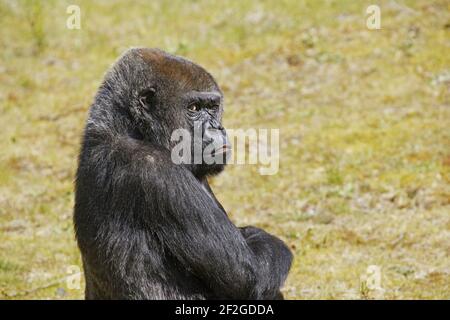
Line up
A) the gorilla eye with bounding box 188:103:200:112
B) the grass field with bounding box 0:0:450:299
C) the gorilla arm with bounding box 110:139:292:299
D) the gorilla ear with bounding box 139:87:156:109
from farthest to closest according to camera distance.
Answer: the grass field with bounding box 0:0:450:299
the gorilla eye with bounding box 188:103:200:112
the gorilla ear with bounding box 139:87:156:109
the gorilla arm with bounding box 110:139:292:299

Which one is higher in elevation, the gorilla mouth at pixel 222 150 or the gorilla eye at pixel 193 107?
the gorilla eye at pixel 193 107

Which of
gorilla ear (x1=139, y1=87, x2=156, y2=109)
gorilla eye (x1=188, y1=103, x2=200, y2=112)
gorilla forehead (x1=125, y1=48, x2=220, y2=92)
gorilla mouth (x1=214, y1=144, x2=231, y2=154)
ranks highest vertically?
gorilla forehead (x1=125, y1=48, x2=220, y2=92)

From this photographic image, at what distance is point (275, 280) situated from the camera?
18.3ft

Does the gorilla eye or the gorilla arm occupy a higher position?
the gorilla eye

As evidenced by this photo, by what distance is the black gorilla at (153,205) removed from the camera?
16.9 feet

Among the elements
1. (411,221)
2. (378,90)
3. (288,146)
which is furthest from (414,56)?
(411,221)

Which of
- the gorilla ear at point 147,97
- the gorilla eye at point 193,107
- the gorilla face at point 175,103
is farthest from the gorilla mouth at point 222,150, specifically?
the gorilla ear at point 147,97

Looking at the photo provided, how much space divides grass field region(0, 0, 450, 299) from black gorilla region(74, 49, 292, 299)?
202 cm

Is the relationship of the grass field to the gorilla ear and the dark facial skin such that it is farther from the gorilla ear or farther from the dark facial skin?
the gorilla ear

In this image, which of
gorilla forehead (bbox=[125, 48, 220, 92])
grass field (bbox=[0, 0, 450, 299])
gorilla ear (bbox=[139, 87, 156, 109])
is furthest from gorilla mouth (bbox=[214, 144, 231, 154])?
grass field (bbox=[0, 0, 450, 299])

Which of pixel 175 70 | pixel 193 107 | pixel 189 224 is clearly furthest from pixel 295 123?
pixel 189 224

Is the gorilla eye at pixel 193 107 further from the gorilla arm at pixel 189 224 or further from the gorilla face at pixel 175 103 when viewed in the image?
the gorilla arm at pixel 189 224

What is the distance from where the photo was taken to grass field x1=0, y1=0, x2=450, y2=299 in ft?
25.8

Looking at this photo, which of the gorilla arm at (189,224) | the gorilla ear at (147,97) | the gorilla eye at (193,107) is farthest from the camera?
the gorilla eye at (193,107)
